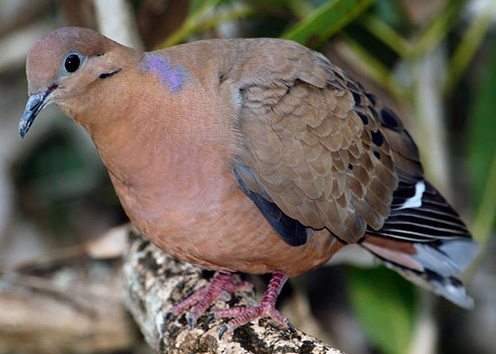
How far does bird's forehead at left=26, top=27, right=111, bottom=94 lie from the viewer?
2371 millimetres

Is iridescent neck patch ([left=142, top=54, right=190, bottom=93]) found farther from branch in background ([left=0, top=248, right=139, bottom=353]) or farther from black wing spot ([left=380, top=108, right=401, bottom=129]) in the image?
branch in background ([left=0, top=248, right=139, bottom=353])

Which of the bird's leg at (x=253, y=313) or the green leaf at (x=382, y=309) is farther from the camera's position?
the green leaf at (x=382, y=309)

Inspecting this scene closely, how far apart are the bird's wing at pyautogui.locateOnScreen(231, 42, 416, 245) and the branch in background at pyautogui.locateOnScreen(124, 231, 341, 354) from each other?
379mm

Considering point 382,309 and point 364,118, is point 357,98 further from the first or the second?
point 382,309

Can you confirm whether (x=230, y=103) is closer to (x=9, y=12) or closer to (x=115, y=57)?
(x=115, y=57)

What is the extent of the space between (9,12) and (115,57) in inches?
83.1

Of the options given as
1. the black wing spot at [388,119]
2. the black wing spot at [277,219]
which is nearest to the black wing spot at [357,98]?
the black wing spot at [388,119]

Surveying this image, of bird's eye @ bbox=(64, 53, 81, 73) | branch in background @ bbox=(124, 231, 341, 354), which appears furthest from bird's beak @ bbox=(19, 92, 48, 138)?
branch in background @ bbox=(124, 231, 341, 354)

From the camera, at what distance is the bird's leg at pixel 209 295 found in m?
2.74

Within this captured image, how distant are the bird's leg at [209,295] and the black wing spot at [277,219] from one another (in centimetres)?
38

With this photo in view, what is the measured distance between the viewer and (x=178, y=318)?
274cm

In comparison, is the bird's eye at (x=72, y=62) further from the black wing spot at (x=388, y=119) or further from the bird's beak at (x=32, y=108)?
the black wing spot at (x=388, y=119)

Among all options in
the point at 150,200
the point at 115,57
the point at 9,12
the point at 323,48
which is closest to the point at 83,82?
the point at 115,57

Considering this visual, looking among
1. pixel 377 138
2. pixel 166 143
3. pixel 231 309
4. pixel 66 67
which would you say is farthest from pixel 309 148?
pixel 66 67
